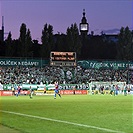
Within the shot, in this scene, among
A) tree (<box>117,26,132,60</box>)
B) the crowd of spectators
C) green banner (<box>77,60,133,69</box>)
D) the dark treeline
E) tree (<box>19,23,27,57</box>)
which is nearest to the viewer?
the crowd of spectators

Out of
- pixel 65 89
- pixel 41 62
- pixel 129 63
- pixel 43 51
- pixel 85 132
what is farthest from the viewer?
pixel 43 51

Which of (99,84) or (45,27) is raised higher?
(45,27)

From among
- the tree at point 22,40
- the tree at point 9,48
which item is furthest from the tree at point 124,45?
the tree at point 9,48

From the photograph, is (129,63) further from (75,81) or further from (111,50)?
(111,50)

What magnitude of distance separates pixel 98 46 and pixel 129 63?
33.7 m

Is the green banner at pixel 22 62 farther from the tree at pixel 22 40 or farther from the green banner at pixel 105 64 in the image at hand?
the tree at pixel 22 40

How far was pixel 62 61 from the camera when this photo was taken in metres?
77.1

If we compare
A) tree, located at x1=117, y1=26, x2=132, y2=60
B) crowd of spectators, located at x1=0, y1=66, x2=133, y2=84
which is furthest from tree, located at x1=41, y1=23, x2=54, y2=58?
tree, located at x1=117, y1=26, x2=132, y2=60

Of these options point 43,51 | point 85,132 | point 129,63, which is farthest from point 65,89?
point 85,132

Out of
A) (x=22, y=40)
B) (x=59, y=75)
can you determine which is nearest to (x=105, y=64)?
(x=59, y=75)

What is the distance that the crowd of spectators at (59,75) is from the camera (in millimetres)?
78625

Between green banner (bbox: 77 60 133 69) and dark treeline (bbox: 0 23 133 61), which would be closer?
green banner (bbox: 77 60 133 69)

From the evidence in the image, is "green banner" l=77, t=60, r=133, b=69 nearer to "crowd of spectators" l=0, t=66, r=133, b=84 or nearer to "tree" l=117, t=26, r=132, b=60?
"crowd of spectators" l=0, t=66, r=133, b=84

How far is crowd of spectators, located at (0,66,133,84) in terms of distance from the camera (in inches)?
3095
